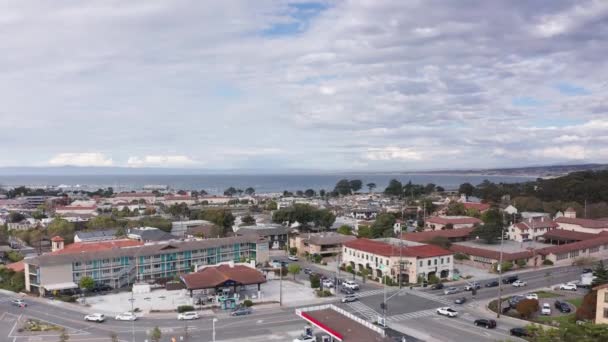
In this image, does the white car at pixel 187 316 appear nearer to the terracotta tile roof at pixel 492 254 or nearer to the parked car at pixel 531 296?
the parked car at pixel 531 296

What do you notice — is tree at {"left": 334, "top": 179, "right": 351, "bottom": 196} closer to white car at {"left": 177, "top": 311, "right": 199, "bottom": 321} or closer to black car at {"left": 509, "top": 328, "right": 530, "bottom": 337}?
white car at {"left": 177, "top": 311, "right": 199, "bottom": 321}

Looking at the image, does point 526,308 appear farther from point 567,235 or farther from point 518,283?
point 567,235

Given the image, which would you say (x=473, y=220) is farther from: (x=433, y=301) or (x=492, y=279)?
(x=433, y=301)

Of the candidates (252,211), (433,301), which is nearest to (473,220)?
(433,301)

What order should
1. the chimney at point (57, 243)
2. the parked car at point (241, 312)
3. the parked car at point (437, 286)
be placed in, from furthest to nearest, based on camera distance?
1. the chimney at point (57, 243)
2. the parked car at point (437, 286)
3. the parked car at point (241, 312)

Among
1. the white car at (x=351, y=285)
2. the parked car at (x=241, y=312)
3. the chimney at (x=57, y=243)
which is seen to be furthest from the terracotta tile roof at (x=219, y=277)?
the chimney at (x=57, y=243)

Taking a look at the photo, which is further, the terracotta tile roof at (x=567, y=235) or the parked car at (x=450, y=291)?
the terracotta tile roof at (x=567, y=235)
